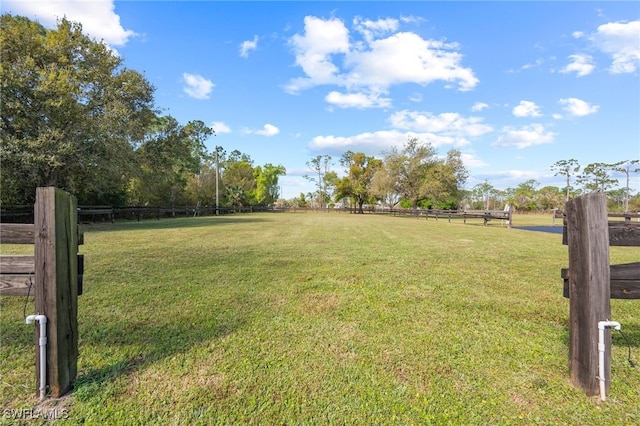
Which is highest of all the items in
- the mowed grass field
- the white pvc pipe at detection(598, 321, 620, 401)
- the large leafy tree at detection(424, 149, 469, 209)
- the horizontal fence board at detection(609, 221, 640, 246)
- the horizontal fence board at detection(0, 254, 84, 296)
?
the large leafy tree at detection(424, 149, 469, 209)

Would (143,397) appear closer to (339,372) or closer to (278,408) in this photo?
(278,408)

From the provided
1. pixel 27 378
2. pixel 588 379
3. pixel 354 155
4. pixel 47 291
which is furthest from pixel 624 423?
pixel 354 155

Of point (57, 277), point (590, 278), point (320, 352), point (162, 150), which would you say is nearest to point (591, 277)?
point (590, 278)

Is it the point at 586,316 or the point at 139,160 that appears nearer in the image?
the point at 586,316

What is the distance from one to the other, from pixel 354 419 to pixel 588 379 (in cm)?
157

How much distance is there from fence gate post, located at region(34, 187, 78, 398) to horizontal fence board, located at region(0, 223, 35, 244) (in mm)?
184

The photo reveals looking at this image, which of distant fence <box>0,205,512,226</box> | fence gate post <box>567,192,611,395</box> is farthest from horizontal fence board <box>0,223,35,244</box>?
distant fence <box>0,205,512,226</box>

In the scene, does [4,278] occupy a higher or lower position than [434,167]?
lower

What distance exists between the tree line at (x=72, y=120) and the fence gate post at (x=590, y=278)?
47.3 feet

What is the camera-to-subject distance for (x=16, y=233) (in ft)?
6.39

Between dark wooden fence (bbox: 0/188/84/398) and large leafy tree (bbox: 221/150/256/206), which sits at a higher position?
large leafy tree (bbox: 221/150/256/206)

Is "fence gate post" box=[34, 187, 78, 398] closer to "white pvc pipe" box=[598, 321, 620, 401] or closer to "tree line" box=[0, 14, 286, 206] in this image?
"white pvc pipe" box=[598, 321, 620, 401]

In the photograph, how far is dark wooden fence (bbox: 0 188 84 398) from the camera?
1797 millimetres

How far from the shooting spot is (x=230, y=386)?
6.79ft
